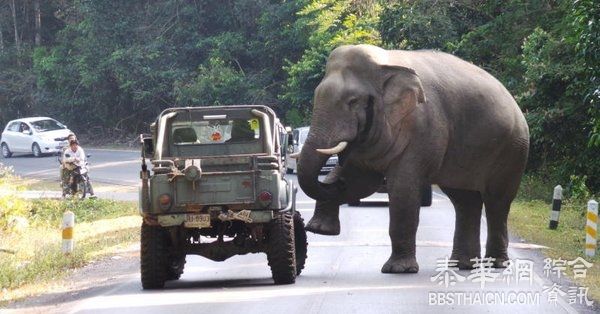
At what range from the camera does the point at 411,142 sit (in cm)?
1514

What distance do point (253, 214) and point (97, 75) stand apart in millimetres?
43081

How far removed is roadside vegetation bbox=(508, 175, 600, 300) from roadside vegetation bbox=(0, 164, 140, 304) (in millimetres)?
7066

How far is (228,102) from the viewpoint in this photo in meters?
51.9

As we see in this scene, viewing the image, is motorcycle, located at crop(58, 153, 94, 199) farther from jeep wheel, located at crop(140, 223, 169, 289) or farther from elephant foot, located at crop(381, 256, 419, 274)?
elephant foot, located at crop(381, 256, 419, 274)

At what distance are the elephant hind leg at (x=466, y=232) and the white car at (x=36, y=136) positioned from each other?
117 feet

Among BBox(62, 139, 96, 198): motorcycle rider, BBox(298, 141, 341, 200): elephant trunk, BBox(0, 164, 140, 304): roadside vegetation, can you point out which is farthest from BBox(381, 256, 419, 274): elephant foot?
BBox(62, 139, 96, 198): motorcycle rider

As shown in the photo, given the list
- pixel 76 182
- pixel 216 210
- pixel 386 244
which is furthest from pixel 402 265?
pixel 76 182

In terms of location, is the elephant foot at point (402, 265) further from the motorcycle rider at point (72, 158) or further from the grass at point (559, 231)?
the motorcycle rider at point (72, 158)

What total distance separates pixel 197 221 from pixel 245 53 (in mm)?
40427

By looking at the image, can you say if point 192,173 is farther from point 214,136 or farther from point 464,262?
point 464,262

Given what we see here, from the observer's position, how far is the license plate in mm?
14133

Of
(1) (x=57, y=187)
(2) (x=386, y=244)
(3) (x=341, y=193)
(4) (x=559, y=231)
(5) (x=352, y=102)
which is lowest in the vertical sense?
(1) (x=57, y=187)

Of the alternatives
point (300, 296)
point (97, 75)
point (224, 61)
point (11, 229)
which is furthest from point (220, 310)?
point (97, 75)

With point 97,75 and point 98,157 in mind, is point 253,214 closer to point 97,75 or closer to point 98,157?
point 98,157
